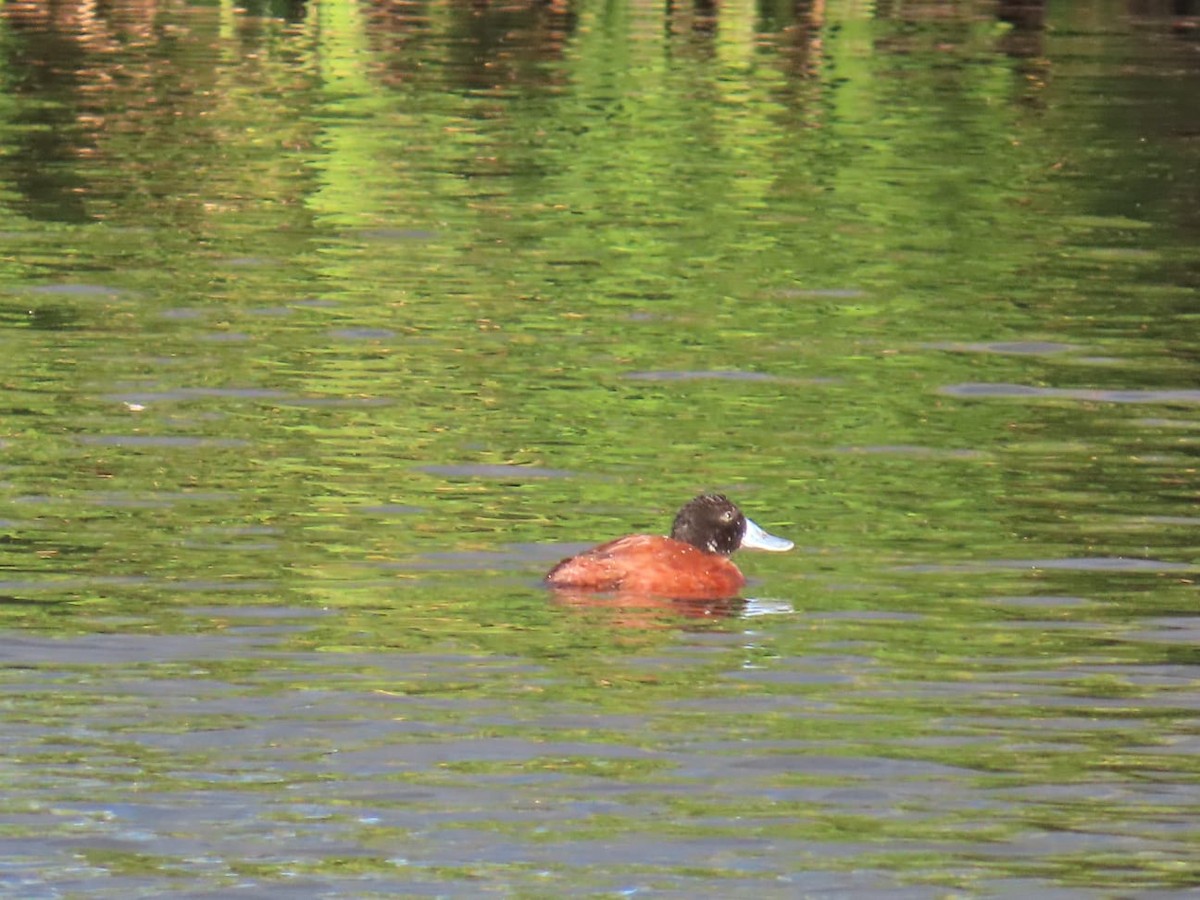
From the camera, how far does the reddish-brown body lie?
12.7m

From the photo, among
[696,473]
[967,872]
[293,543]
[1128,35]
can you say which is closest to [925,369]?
[696,473]

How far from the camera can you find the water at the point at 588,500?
9.48m

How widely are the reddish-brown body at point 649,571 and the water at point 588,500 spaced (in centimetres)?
14

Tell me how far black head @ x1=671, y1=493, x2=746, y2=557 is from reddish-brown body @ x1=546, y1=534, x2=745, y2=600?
159mm

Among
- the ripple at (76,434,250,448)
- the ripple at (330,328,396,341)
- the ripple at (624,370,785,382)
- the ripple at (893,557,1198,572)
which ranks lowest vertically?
the ripple at (330,328,396,341)

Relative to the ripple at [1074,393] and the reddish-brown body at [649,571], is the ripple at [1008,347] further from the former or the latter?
the reddish-brown body at [649,571]

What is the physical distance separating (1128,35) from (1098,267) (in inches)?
916

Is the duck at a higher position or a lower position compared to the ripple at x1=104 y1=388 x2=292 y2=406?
higher

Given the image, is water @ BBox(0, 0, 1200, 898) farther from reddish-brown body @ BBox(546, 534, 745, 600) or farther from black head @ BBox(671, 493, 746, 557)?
black head @ BBox(671, 493, 746, 557)

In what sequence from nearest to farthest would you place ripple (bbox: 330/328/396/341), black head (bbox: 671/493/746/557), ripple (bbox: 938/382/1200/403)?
black head (bbox: 671/493/746/557), ripple (bbox: 938/382/1200/403), ripple (bbox: 330/328/396/341)

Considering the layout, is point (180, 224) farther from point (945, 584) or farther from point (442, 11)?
point (442, 11)

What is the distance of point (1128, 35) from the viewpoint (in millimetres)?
45938

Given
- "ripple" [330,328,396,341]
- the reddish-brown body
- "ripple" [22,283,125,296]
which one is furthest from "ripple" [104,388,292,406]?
the reddish-brown body

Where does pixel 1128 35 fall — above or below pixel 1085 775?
below
